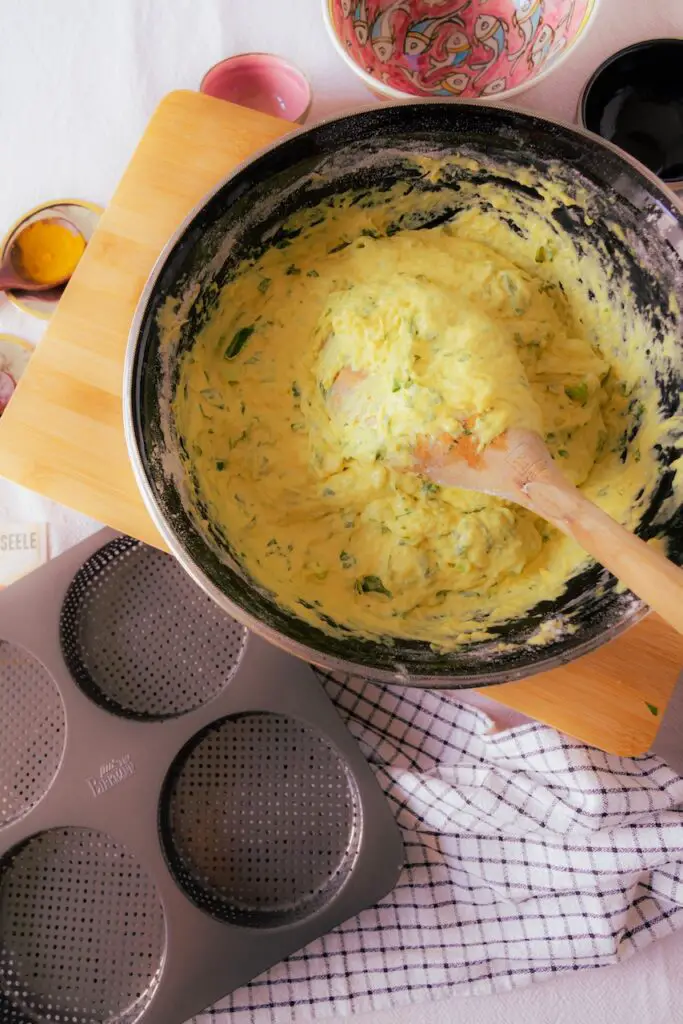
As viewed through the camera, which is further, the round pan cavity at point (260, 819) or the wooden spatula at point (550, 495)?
the round pan cavity at point (260, 819)

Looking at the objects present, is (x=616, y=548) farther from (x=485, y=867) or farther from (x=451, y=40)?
(x=451, y=40)

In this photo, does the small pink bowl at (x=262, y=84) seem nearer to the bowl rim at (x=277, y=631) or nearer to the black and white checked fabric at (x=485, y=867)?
the bowl rim at (x=277, y=631)

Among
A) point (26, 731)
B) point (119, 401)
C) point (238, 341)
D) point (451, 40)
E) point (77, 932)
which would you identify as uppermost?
point (451, 40)

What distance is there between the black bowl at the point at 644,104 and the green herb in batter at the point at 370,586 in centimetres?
64

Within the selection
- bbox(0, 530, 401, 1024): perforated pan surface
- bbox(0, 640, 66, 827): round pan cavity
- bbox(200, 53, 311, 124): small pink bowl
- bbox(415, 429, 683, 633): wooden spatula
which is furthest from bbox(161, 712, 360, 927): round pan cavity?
bbox(200, 53, 311, 124): small pink bowl

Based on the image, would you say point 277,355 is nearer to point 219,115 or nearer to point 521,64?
point 219,115

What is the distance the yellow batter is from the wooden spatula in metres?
0.07

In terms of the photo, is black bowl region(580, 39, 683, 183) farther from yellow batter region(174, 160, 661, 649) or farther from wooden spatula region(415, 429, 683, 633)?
wooden spatula region(415, 429, 683, 633)

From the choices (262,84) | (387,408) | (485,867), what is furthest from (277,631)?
(262,84)

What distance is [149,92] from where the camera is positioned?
117cm

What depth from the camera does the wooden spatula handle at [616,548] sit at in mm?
679

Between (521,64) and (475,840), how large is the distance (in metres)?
1.04

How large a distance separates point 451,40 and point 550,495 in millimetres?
676

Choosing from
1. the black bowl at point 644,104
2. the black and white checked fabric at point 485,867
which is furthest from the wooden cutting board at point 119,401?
the black bowl at point 644,104
